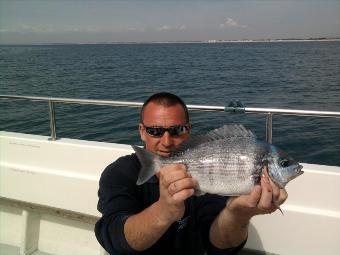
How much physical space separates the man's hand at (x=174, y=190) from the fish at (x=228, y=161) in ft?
0.54

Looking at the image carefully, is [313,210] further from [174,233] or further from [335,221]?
[174,233]

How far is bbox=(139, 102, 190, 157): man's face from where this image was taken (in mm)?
2719

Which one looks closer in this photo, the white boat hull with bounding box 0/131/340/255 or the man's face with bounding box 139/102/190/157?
the man's face with bounding box 139/102/190/157

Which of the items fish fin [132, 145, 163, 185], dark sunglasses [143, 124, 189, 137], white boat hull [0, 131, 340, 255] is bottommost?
white boat hull [0, 131, 340, 255]

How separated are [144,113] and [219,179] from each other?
902mm

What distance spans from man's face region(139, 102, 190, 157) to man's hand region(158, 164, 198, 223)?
0.60 metres

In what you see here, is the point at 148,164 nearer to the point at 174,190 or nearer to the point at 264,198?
the point at 174,190

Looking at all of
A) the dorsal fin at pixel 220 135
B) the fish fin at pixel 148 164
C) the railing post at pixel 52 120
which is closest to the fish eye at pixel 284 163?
the dorsal fin at pixel 220 135

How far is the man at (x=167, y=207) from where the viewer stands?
2106 mm

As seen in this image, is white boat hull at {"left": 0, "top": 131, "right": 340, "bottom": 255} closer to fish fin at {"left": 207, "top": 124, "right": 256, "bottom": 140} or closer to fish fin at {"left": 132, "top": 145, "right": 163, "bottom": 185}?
fish fin at {"left": 207, "top": 124, "right": 256, "bottom": 140}

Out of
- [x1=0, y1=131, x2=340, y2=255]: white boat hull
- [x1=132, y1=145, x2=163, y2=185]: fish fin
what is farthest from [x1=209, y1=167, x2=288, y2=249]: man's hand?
[x1=0, y1=131, x2=340, y2=255]: white boat hull

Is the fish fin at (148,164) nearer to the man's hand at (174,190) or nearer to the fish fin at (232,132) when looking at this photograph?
the man's hand at (174,190)

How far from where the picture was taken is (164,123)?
9.00 feet

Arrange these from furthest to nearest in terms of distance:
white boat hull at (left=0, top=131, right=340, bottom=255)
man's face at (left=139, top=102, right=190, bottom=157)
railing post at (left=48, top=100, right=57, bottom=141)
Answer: railing post at (left=48, top=100, right=57, bottom=141) → white boat hull at (left=0, top=131, right=340, bottom=255) → man's face at (left=139, top=102, right=190, bottom=157)
